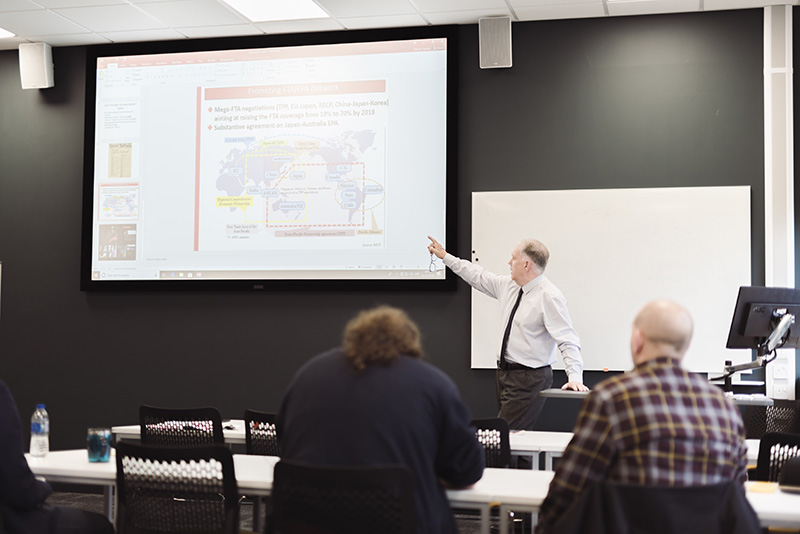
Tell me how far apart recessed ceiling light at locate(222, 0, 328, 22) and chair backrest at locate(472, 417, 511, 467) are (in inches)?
124

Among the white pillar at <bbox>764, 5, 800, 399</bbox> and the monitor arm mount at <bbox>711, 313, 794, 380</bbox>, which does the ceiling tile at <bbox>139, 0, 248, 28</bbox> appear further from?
the monitor arm mount at <bbox>711, 313, 794, 380</bbox>

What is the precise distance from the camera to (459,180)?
5.58 meters

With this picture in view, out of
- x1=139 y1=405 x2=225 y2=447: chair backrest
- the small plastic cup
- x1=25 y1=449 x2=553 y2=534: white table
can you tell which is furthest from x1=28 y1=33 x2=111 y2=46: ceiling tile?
the small plastic cup

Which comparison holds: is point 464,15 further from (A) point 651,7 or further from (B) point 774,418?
(B) point 774,418

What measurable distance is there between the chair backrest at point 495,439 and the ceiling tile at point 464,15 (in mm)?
3048

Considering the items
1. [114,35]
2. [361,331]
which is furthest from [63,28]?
[361,331]

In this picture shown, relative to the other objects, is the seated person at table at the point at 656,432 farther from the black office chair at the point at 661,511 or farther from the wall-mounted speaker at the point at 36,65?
the wall-mounted speaker at the point at 36,65

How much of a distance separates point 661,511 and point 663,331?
1.46ft

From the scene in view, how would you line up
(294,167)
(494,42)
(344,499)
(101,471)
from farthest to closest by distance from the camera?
(294,167) → (494,42) → (101,471) → (344,499)

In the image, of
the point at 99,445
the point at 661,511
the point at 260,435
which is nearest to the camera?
the point at 661,511

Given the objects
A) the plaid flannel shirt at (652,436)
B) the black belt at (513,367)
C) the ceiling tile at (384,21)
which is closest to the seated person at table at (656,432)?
the plaid flannel shirt at (652,436)

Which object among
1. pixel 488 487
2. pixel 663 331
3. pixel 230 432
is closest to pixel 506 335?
pixel 230 432

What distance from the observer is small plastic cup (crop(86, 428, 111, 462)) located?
9.91ft

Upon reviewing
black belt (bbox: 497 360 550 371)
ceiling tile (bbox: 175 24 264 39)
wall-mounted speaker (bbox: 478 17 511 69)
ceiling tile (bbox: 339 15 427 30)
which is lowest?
black belt (bbox: 497 360 550 371)
